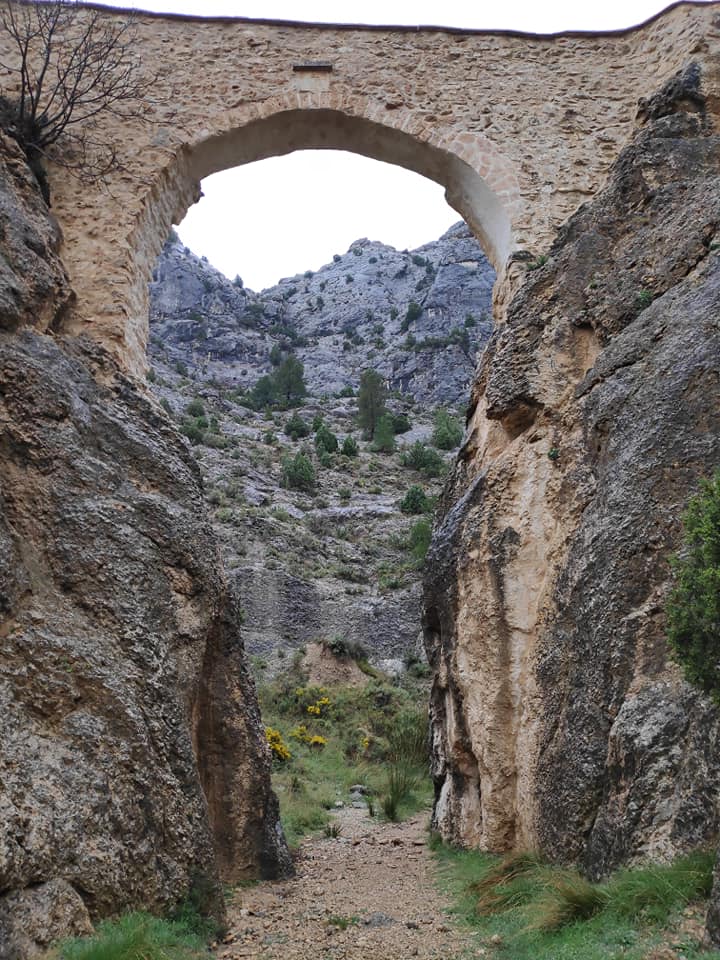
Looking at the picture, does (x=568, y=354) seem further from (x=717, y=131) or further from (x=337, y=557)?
(x=337, y=557)

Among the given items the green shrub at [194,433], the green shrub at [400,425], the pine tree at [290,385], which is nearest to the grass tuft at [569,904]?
the green shrub at [194,433]

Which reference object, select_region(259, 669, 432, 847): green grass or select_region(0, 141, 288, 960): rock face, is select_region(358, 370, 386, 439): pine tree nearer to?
select_region(259, 669, 432, 847): green grass

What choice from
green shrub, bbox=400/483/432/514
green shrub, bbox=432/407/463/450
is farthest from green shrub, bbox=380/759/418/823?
green shrub, bbox=432/407/463/450

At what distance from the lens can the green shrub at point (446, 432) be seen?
31.6 m

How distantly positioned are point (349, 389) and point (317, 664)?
25.4m

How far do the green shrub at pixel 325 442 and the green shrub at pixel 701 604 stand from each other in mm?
26286

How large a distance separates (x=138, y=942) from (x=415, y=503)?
21676 millimetres

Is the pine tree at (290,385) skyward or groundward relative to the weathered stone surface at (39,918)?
skyward

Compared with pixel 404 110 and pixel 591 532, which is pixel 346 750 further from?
pixel 404 110

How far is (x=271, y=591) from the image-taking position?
19453mm

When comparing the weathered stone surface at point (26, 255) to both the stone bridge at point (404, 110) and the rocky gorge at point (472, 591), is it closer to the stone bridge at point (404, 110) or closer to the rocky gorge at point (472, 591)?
the rocky gorge at point (472, 591)

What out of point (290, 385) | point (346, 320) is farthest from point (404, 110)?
point (346, 320)

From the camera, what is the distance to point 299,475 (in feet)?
87.0

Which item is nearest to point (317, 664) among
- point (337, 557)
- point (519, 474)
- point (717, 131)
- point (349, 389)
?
point (337, 557)
